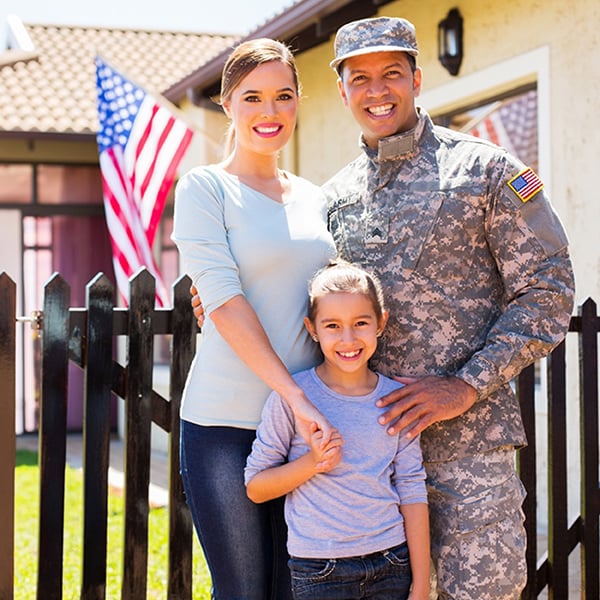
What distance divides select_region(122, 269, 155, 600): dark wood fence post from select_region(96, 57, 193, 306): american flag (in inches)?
128

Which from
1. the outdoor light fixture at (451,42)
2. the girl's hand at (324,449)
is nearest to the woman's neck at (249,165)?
the girl's hand at (324,449)

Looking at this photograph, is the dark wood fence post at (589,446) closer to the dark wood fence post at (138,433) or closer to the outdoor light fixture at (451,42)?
the dark wood fence post at (138,433)

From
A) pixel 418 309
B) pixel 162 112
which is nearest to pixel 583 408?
pixel 418 309

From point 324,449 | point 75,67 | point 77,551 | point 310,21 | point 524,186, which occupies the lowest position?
point 77,551

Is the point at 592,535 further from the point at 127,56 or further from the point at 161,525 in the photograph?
the point at 127,56

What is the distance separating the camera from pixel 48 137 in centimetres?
1057

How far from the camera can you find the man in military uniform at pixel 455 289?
2.51m

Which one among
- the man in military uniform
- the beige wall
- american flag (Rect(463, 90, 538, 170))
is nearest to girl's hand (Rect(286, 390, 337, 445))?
the man in military uniform

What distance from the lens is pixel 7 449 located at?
133 inches

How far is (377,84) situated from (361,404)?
0.90 m

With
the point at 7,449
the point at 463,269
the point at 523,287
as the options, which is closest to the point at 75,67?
the point at 7,449

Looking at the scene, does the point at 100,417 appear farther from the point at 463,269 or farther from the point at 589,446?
the point at 589,446

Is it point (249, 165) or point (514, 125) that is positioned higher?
point (514, 125)

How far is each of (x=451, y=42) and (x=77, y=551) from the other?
13.6 ft
